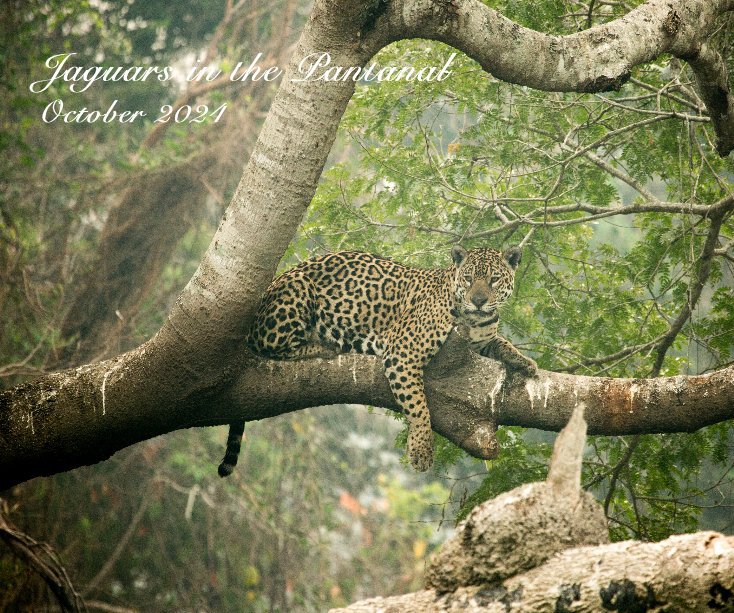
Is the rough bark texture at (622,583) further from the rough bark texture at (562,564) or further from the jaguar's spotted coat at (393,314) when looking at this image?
the jaguar's spotted coat at (393,314)

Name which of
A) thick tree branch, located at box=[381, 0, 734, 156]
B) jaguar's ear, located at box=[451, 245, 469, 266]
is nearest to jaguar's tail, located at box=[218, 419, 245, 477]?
jaguar's ear, located at box=[451, 245, 469, 266]

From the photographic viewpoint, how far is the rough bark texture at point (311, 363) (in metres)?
5.02

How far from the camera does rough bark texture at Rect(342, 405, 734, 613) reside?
2.91 m

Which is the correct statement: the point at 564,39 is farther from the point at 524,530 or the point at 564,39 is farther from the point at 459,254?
the point at 524,530

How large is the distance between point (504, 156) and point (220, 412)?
3.99m

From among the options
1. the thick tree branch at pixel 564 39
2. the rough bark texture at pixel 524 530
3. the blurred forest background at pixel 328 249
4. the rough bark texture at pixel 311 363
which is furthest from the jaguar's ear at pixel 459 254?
the rough bark texture at pixel 524 530

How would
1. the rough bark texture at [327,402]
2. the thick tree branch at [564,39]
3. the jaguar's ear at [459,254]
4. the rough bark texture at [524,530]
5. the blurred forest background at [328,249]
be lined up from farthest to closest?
the blurred forest background at [328,249] → the jaguar's ear at [459,254] → the rough bark texture at [327,402] → the thick tree branch at [564,39] → the rough bark texture at [524,530]

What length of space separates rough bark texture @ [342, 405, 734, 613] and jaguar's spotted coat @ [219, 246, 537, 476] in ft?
9.39

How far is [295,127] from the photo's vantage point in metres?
5.03

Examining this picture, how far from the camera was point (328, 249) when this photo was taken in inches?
350

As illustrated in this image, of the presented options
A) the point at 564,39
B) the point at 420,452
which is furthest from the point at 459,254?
the point at 564,39

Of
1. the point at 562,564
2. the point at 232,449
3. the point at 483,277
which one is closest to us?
the point at 562,564

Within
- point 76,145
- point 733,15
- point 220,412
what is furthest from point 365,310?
point 76,145

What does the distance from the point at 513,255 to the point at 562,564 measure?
4.44 metres
